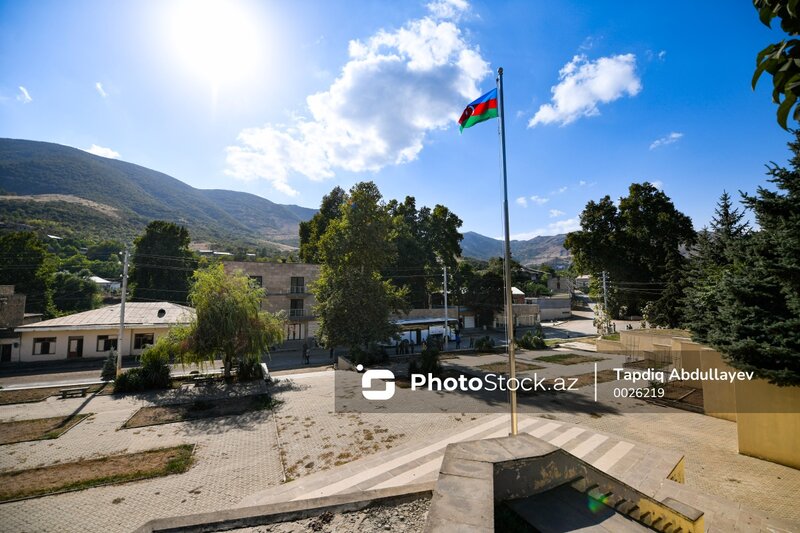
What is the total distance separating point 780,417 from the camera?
33.1 ft

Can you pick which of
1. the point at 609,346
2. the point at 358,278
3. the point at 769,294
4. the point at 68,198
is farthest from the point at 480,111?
the point at 68,198

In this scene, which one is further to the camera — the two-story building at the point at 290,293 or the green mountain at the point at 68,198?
the green mountain at the point at 68,198

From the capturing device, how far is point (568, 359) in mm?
28078

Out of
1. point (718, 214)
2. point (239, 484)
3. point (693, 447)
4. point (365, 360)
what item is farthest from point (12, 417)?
point (718, 214)

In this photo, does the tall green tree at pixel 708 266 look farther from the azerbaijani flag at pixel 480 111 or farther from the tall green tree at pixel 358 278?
the tall green tree at pixel 358 278


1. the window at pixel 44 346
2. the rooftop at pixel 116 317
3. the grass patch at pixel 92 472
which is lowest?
the grass patch at pixel 92 472

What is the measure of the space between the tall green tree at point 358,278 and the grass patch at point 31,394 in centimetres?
1356

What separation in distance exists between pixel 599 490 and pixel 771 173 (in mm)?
11936

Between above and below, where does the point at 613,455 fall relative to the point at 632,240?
below

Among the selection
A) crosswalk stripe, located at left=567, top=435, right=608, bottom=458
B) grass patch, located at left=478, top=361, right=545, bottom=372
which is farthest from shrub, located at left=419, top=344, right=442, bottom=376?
crosswalk stripe, located at left=567, top=435, right=608, bottom=458

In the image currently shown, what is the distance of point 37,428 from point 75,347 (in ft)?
72.0

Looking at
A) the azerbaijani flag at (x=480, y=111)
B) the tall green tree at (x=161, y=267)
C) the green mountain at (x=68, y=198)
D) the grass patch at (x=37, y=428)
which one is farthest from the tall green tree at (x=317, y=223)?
the green mountain at (x=68, y=198)

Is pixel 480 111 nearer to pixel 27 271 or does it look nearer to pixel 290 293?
pixel 290 293

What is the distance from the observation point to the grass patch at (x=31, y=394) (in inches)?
693
